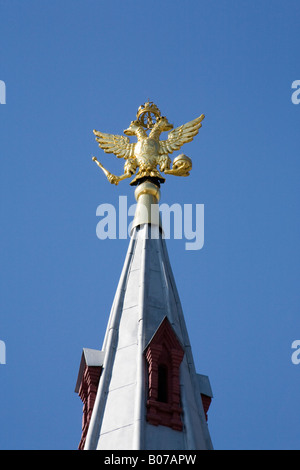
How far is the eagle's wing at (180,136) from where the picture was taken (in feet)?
122

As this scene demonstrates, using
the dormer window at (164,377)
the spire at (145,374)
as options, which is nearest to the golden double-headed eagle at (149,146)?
the spire at (145,374)

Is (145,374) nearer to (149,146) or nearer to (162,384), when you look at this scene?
(162,384)

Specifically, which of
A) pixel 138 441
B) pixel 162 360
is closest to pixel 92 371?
pixel 162 360

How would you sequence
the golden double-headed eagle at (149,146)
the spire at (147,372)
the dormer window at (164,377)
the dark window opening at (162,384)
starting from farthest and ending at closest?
the golden double-headed eagle at (149,146)
the dark window opening at (162,384)
the dormer window at (164,377)
the spire at (147,372)

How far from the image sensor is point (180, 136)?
37688 mm

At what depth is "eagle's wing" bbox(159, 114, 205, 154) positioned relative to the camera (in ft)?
122

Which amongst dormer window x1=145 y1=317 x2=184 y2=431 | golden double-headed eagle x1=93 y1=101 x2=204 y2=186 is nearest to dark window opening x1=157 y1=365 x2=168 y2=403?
dormer window x1=145 y1=317 x2=184 y2=431

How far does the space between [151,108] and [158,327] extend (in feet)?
44.6

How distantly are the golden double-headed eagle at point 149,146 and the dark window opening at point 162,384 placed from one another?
991 centimetres

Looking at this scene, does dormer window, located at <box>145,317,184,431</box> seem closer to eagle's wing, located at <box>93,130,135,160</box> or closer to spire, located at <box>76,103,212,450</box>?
spire, located at <box>76,103,212,450</box>

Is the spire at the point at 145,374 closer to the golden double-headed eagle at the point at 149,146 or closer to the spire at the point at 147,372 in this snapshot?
the spire at the point at 147,372

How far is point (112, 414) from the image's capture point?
25641mm
